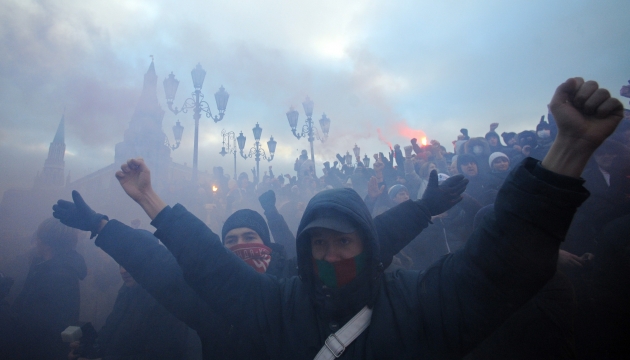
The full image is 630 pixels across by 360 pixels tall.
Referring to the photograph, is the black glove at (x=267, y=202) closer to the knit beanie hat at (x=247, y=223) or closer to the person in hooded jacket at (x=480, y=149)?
the knit beanie hat at (x=247, y=223)

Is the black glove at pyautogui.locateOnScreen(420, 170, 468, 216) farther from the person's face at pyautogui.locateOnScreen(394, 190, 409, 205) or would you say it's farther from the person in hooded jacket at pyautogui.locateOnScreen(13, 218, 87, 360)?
the person in hooded jacket at pyautogui.locateOnScreen(13, 218, 87, 360)

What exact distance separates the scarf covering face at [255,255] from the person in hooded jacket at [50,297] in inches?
93.0

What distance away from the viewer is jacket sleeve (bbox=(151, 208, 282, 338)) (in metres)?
1.68

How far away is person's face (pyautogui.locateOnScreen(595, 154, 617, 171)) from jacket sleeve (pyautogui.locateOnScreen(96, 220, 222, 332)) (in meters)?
4.84

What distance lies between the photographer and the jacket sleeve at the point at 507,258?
1.03 metres

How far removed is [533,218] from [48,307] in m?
5.53

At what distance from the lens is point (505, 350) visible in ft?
7.04

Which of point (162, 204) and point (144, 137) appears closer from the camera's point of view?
point (162, 204)

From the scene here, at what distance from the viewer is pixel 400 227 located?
8.02 ft

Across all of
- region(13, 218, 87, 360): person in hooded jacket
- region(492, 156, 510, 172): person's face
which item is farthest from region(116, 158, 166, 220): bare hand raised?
region(492, 156, 510, 172): person's face

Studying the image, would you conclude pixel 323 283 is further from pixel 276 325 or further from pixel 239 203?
pixel 239 203

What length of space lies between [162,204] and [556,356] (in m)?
3.05

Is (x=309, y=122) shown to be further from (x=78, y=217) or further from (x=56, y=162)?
(x=56, y=162)

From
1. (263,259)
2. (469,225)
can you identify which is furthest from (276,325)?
(469,225)
